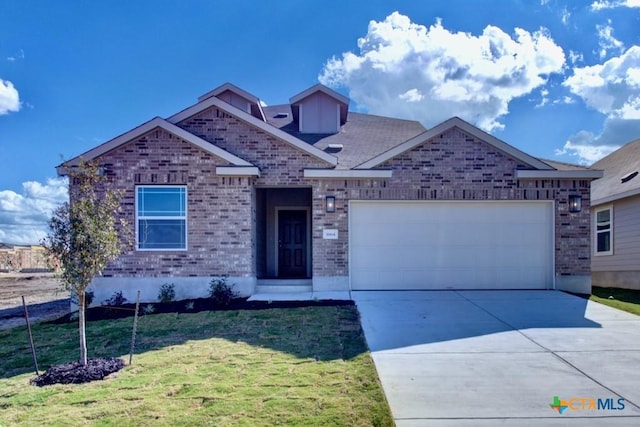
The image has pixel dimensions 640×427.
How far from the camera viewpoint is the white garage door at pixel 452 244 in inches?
438

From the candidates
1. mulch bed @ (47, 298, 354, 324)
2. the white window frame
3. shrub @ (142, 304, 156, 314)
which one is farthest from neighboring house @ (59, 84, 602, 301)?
the white window frame

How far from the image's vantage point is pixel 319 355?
6059 millimetres

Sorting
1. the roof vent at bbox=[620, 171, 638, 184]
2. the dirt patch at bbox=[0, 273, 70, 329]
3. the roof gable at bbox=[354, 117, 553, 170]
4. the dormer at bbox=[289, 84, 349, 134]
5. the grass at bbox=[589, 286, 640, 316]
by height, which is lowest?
the dirt patch at bbox=[0, 273, 70, 329]

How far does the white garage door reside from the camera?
11.1m

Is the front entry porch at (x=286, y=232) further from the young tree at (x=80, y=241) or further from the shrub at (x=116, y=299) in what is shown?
the young tree at (x=80, y=241)

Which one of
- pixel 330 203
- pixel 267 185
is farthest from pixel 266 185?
pixel 330 203

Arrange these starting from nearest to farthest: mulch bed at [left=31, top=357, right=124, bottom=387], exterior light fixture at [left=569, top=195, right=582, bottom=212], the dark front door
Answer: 1. mulch bed at [left=31, top=357, right=124, bottom=387]
2. exterior light fixture at [left=569, top=195, right=582, bottom=212]
3. the dark front door

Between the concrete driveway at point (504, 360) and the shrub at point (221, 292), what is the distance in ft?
10.5

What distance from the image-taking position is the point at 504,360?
228 inches

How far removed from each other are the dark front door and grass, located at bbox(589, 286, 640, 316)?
318 inches

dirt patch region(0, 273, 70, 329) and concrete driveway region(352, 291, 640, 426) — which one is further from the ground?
concrete driveway region(352, 291, 640, 426)

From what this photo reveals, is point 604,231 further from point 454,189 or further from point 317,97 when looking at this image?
point 317,97

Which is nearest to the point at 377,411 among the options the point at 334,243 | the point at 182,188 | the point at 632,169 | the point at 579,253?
the point at 334,243

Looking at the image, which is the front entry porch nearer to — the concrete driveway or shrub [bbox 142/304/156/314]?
shrub [bbox 142/304/156/314]
